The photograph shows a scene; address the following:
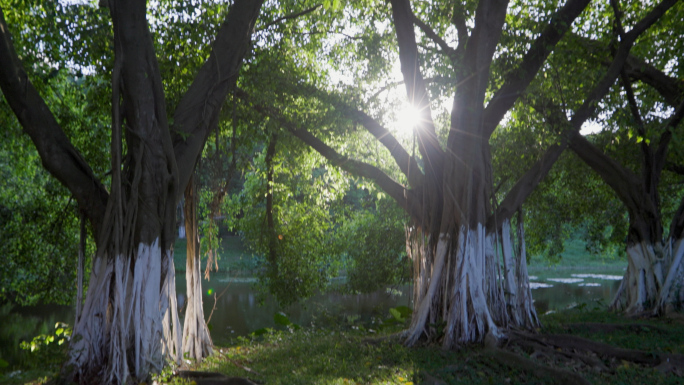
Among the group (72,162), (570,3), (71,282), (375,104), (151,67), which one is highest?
(570,3)

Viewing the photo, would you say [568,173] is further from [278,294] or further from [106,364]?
[106,364]

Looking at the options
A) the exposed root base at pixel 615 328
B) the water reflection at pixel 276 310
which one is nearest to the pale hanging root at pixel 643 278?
the exposed root base at pixel 615 328

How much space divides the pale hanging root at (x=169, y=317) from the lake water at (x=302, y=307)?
13.6ft

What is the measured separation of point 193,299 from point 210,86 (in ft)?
10.1

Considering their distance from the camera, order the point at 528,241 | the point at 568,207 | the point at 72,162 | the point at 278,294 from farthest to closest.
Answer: the point at 528,241
the point at 568,207
the point at 278,294
the point at 72,162

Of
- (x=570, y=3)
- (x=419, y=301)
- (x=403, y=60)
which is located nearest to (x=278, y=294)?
(x=419, y=301)

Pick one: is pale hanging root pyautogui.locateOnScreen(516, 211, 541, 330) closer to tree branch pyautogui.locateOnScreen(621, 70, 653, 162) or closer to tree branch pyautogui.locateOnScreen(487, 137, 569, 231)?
tree branch pyautogui.locateOnScreen(487, 137, 569, 231)

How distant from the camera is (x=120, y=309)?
214 inches

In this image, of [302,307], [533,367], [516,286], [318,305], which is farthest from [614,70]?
[318,305]

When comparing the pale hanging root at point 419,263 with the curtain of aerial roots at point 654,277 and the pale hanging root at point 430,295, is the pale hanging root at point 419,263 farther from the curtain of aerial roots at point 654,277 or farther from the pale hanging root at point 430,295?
the curtain of aerial roots at point 654,277

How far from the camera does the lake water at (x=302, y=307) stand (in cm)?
1431

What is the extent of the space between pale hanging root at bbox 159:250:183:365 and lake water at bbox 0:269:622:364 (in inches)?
163

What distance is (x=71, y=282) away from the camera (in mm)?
10555

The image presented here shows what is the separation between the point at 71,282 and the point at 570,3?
427 inches
